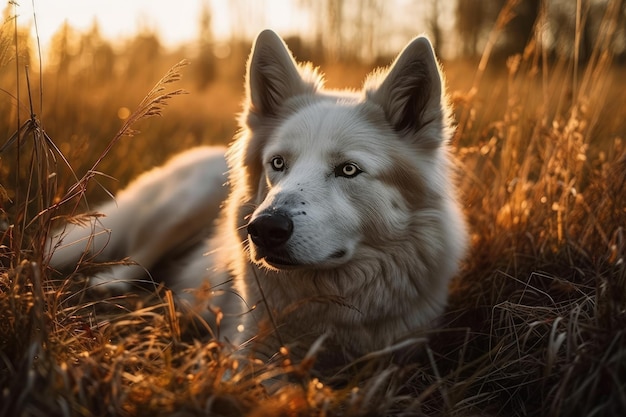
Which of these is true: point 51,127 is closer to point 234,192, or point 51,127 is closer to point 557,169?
point 234,192

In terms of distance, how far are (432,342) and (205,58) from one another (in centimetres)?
1191

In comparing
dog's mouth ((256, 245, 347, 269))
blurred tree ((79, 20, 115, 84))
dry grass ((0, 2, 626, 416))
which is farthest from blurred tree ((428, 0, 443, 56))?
dog's mouth ((256, 245, 347, 269))

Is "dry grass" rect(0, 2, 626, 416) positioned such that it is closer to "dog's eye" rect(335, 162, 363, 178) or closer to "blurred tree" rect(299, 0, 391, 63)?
"dog's eye" rect(335, 162, 363, 178)

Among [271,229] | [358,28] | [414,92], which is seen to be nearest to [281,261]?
[271,229]

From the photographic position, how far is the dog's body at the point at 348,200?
2527 millimetres

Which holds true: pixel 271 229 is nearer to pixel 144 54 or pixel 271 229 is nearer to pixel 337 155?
pixel 337 155

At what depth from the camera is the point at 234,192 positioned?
126 inches

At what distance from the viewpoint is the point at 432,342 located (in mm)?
2758

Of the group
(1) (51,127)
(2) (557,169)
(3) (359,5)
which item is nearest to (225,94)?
(3) (359,5)

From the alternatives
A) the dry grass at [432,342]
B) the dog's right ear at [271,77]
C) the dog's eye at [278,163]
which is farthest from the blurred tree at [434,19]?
the dog's eye at [278,163]

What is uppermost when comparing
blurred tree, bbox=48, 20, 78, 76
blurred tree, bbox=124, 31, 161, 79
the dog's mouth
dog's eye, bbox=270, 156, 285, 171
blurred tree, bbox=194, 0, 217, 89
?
blurred tree, bbox=48, 20, 78, 76

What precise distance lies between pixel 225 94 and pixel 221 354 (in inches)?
390

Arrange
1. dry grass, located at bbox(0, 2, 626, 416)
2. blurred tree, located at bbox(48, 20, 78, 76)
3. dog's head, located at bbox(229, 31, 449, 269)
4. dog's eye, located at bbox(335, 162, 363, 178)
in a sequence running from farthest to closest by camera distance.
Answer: blurred tree, located at bbox(48, 20, 78, 76) → dog's eye, located at bbox(335, 162, 363, 178) → dog's head, located at bbox(229, 31, 449, 269) → dry grass, located at bbox(0, 2, 626, 416)

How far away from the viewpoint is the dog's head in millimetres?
2395
